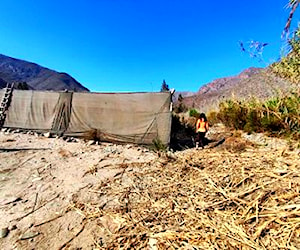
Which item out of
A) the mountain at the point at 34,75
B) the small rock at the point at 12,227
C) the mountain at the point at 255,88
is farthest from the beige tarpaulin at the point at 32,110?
the mountain at the point at 34,75

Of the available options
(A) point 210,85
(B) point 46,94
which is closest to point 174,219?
(B) point 46,94

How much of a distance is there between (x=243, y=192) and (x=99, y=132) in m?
7.05

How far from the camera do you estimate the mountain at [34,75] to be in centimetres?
8854

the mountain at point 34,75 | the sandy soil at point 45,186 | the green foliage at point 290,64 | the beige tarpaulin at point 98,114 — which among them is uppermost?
the mountain at point 34,75

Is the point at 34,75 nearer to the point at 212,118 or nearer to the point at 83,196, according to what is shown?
the point at 212,118

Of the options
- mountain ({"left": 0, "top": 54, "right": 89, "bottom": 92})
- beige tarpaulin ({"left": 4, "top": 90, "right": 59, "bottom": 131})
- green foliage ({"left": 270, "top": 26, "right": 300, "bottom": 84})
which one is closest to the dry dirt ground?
green foliage ({"left": 270, "top": 26, "right": 300, "bottom": 84})

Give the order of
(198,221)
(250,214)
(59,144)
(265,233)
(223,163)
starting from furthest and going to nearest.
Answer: (59,144) → (223,163) → (198,221) → (250,214) → (265,233)

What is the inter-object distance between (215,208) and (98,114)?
721cm

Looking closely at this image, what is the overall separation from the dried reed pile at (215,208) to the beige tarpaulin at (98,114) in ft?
15.6

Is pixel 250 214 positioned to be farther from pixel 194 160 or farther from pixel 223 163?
pixel 194 160

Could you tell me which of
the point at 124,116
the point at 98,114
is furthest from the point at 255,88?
the point at 98,114

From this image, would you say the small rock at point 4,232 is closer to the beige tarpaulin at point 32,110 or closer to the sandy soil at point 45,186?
the sandy soil at point 45,186

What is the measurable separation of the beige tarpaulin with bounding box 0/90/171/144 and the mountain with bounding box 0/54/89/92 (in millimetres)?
79983

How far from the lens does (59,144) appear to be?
759 cm
